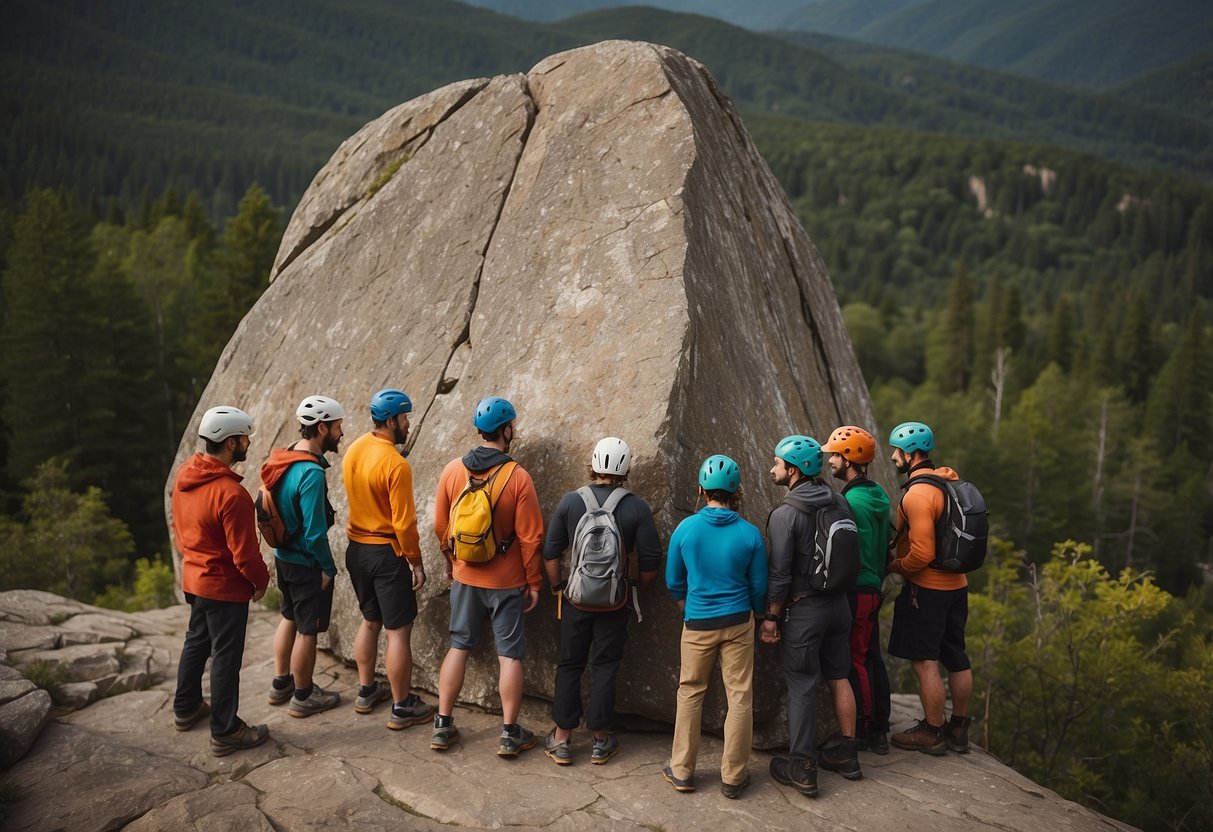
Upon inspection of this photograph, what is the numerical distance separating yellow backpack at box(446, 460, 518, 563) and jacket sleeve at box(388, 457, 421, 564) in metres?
0.42

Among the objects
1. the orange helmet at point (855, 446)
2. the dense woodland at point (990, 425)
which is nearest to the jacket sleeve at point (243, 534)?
the orange helmet at point (855, 446)

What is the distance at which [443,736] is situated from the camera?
25.5ft

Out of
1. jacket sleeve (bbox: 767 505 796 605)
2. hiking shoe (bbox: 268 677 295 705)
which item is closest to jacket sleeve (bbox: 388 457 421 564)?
hiking shoe (bbox: 268 677 295 705)

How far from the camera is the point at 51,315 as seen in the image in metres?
38.6

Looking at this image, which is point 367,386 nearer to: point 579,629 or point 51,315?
point 579,629

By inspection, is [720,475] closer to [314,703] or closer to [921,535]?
[921,535]

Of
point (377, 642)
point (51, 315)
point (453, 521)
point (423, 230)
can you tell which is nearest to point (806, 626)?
point (453, 521)

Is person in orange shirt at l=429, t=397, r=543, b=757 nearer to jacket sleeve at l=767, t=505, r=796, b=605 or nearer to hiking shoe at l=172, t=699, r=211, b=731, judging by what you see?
jacket sleeve at l=767, t=505, r=796, b=605

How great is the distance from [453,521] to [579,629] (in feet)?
4.60

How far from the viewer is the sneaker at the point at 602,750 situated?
7668mm

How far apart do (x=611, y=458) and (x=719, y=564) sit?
122cm

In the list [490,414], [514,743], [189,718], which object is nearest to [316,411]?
[490,414]

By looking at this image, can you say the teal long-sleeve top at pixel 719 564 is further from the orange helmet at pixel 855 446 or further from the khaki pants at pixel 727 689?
the orange helmet at pixel 855 446

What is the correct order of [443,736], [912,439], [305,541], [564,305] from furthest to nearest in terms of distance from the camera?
1. [564,305]
2. [912,439]
3. [305,541]
4. [443,736]
